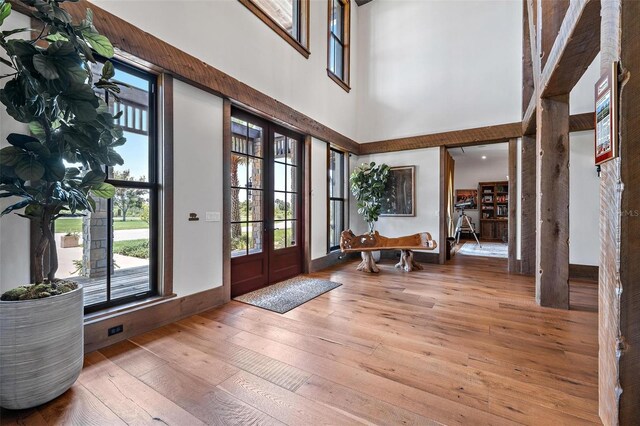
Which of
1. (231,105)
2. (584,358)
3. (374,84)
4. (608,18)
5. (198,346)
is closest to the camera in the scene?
(608,18)

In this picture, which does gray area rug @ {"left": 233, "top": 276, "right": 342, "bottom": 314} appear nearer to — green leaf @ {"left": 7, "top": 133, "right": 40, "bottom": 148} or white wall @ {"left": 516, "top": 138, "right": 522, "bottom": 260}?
green leaf @ {"left": 7, "top": 133, "right": 40, "bottom": 148}

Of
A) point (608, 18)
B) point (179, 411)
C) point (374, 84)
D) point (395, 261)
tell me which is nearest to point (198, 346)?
point (179, 411)

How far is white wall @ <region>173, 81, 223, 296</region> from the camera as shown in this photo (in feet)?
8.93

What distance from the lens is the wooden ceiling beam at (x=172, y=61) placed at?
2.09 metres

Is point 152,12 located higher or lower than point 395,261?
higher

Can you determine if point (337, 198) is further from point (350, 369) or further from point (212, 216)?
point (350, 369)

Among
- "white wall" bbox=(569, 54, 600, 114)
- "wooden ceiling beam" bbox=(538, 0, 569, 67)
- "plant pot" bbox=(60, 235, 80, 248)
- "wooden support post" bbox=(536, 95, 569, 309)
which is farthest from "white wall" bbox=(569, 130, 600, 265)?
"plant pot" bbox=(60, 235, 80, 248)

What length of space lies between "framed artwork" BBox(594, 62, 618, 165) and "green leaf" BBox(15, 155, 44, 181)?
2975mm

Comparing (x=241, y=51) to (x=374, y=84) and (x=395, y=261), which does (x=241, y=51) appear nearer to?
Result: (x=374, y=84)

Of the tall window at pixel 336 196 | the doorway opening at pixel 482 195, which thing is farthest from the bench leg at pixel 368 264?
the doorway opening at pixel 482 195

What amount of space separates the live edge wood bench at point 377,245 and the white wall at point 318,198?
45 centimetres

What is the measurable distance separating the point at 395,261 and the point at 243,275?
3.36 meters

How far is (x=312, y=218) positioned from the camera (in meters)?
4.80

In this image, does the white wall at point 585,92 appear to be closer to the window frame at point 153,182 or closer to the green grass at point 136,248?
the window frame at point 153,182
